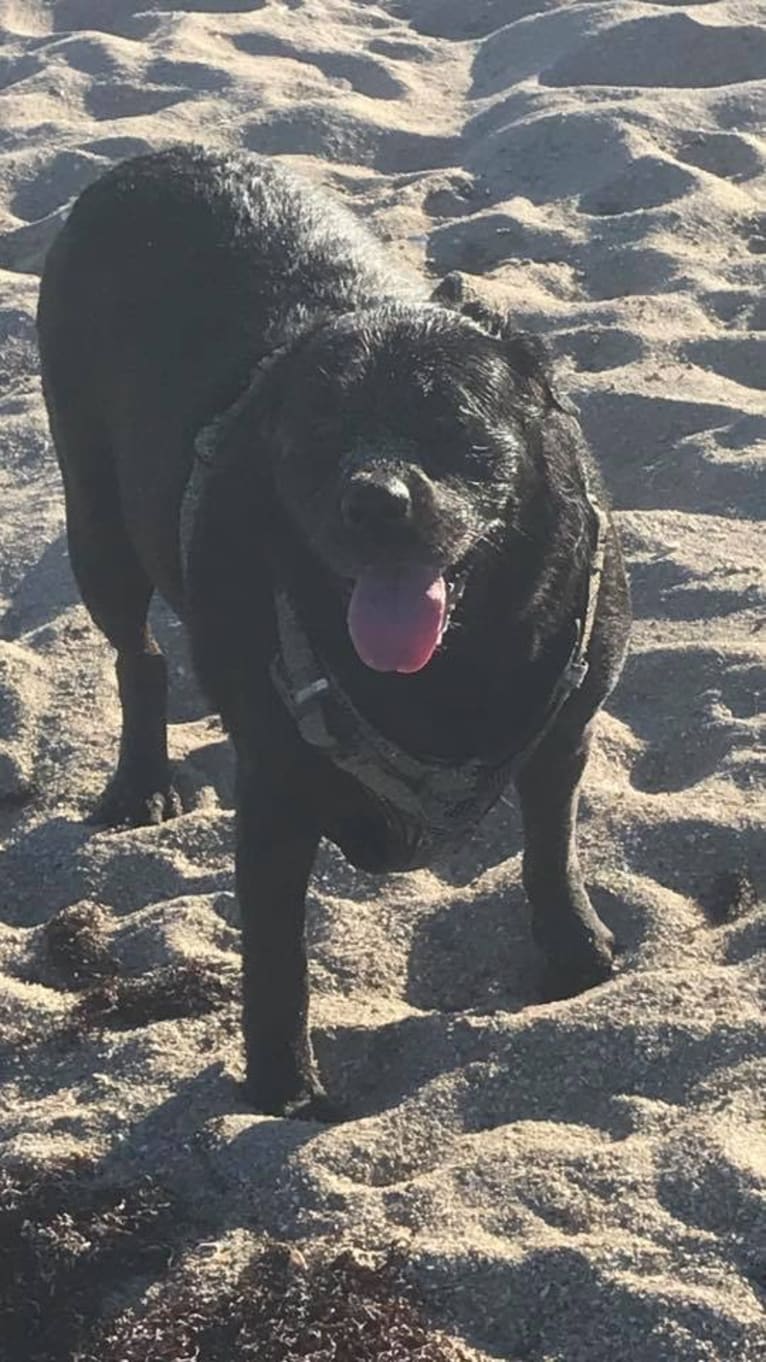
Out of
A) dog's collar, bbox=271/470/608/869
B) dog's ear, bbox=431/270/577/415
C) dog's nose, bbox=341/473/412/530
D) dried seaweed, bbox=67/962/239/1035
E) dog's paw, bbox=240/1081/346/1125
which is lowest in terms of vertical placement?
dried seaweed, bbox=67/962/239/1035

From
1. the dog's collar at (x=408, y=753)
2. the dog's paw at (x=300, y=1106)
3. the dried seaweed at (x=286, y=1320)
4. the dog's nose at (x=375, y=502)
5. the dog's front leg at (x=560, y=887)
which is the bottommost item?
the dog's paw at (x=300, y=1106)

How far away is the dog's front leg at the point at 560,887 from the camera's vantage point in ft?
12.5

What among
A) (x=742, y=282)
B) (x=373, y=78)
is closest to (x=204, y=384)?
(x=742, y=282)

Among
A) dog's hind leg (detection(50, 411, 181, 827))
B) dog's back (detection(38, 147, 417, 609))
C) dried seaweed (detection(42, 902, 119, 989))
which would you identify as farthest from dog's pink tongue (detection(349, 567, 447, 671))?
dog's hind leg (detection(50, 411, 181, 827))

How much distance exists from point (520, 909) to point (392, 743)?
101cm

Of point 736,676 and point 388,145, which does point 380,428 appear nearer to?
point 736,676

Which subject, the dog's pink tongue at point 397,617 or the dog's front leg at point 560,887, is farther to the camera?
the dog's front leg at point 560,887

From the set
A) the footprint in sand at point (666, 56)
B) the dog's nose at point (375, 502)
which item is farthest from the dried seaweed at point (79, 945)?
the footprint in sand at point (666, 56)

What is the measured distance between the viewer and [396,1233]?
10.3 feet

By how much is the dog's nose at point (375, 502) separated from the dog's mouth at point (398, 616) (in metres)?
0.10

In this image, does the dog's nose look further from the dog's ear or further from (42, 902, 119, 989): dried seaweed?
(42, 902, 119, 989): dried seaweed

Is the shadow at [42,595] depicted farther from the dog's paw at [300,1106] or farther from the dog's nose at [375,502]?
the dog's nose at [375,502]

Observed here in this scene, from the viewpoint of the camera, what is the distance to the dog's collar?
10.5 feet

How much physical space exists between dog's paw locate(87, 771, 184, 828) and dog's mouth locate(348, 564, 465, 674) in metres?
1.72
